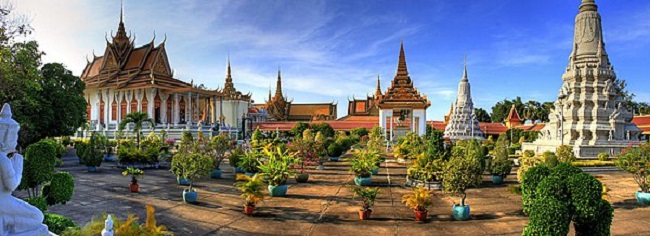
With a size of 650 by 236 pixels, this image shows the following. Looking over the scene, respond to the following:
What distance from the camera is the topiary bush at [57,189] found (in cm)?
765

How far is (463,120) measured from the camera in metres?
43.0

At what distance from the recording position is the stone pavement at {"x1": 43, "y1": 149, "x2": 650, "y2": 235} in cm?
790

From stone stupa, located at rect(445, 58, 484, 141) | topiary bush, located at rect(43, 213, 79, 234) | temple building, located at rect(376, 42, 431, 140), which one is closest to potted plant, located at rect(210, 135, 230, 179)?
topiary bush, located at rect(43, 213, 79, 234)

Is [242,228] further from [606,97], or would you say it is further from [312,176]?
[606,97]

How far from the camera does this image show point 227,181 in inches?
578

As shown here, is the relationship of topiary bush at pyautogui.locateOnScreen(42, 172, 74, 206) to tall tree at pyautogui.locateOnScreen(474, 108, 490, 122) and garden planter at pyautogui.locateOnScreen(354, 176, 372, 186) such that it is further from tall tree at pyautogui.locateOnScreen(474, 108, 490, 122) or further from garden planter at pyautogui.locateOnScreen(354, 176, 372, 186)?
tall tree at pyautogui.locateOnScreen(474, 108, 490, 122)

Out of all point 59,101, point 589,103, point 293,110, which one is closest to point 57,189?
point 59,101

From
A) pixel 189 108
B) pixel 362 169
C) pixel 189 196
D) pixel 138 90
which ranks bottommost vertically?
pixel 189 196

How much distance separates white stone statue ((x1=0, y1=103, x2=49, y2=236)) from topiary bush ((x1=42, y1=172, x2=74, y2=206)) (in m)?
4.02

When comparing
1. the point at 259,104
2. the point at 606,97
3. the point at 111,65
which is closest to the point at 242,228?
the point at 606,97

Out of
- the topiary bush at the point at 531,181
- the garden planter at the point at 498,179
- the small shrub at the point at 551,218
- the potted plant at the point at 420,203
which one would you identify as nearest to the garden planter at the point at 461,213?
the potted plant at the point at 420,203

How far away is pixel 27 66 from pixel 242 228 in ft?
30.5

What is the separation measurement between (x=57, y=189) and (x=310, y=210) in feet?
17.3

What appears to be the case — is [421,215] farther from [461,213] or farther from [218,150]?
[218,150]
